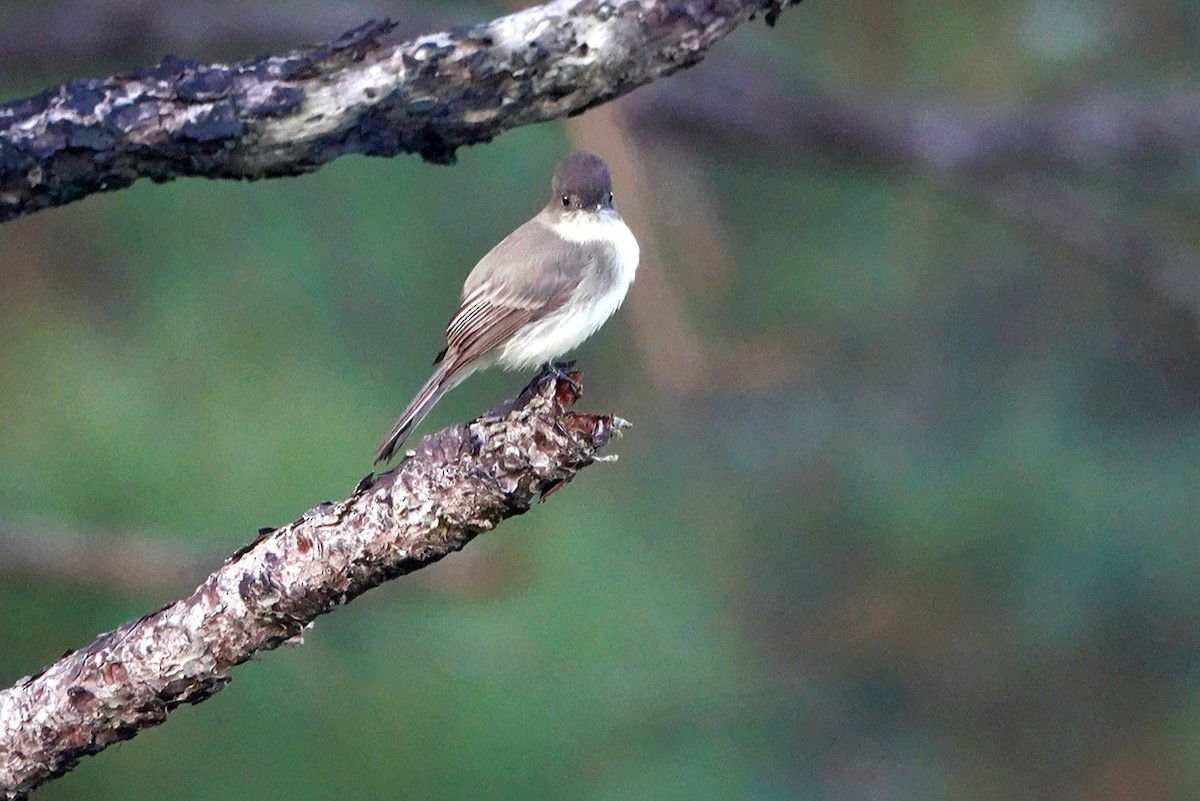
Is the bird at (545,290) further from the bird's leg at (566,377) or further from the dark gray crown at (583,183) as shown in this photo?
the bird's leg at (566,377)

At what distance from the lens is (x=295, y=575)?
1.88 m

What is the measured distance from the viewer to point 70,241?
16.6 ft

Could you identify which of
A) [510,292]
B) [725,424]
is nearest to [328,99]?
[510,292]

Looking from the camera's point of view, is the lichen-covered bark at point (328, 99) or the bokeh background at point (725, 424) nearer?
the lichen-covered bark at point (328, 99)

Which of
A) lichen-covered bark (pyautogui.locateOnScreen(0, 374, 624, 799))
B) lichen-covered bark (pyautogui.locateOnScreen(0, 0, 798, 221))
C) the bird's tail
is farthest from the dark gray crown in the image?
lichen-covered bark (pyautogui.locateOnScreen(0, 374, 624, 799))

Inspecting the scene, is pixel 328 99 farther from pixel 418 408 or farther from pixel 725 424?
pixel 725 424

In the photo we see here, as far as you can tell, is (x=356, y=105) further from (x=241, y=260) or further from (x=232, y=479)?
(x=241, y=260)

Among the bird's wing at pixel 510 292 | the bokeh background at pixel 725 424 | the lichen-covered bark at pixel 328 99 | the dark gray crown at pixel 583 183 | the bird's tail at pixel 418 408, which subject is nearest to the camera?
the lichen-covered bark at pixel 328 99

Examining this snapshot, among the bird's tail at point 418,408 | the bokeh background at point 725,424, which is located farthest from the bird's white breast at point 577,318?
the bokeh background at point 725,424

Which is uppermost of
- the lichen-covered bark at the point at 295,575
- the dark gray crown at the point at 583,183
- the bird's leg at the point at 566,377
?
the dark gray crown at the point at 583,183

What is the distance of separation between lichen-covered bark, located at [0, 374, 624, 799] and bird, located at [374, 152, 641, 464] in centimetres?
64

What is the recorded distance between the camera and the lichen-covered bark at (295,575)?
1828 mm

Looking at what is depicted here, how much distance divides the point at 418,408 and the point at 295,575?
66 centimetres

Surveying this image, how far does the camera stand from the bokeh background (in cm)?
396
